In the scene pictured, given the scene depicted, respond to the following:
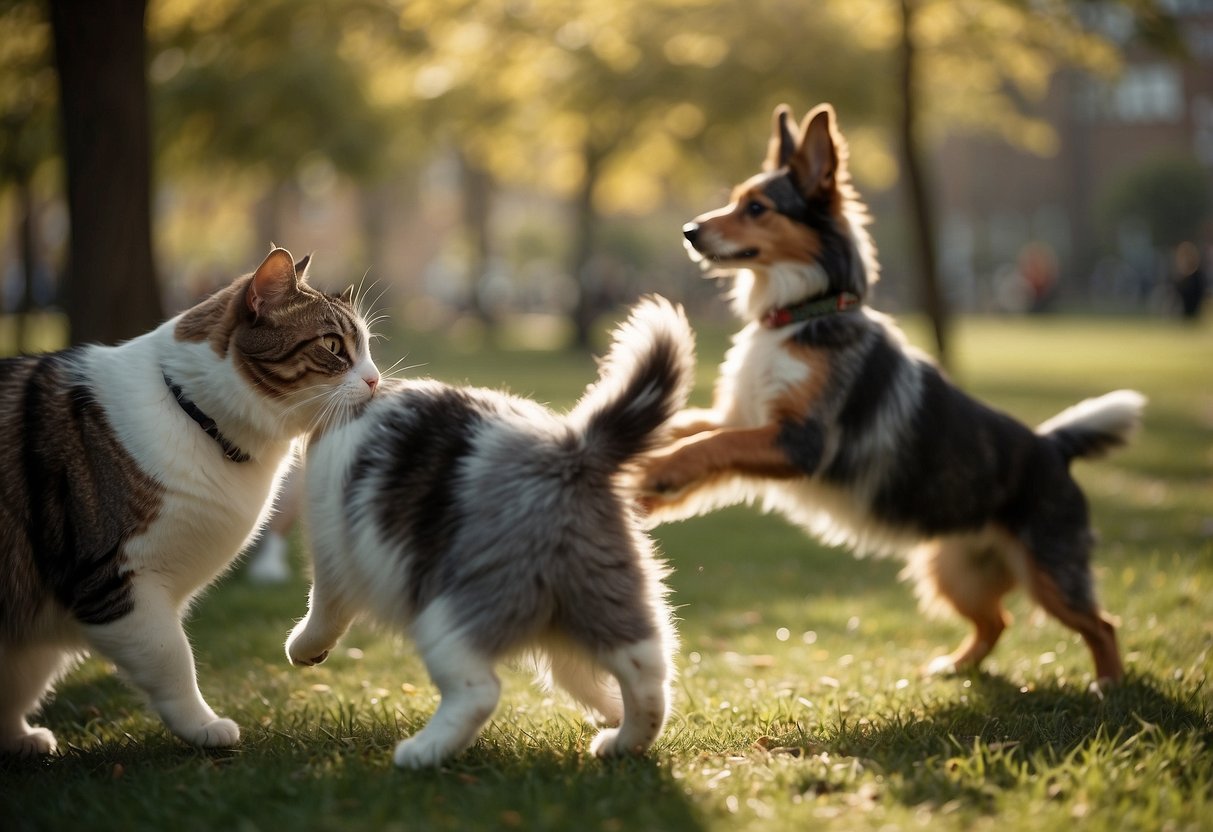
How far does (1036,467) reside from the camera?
5426 mm

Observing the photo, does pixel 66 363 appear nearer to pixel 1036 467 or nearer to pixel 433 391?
pixel 433 391

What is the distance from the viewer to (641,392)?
368 centimetres

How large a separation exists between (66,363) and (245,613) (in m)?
3.22

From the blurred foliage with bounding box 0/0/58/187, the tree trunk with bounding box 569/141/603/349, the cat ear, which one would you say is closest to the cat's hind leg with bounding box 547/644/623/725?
the cat ear

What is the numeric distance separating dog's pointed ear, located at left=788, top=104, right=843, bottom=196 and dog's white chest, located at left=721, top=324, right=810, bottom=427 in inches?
27.0

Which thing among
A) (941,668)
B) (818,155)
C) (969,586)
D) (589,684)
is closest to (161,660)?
(589,684)

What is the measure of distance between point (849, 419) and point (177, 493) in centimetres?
279

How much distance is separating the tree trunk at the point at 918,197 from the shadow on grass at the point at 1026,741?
1112 centimetres

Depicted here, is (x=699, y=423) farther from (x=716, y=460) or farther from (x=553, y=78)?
(x=553, y=78)

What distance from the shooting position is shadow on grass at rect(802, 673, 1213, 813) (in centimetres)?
358

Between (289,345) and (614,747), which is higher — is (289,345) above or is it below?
above

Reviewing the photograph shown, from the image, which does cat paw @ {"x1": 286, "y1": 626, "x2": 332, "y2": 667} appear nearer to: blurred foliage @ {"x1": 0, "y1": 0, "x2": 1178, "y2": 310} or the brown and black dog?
the brown and black dog

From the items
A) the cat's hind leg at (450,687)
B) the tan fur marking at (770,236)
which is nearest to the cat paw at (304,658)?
the cat's hind leg at (450,687)

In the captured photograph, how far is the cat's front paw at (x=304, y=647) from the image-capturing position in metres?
4.02
